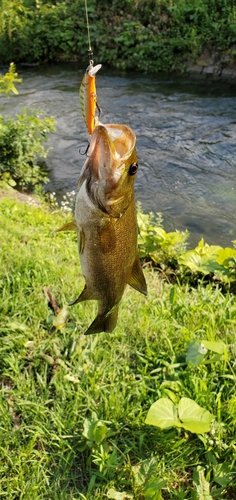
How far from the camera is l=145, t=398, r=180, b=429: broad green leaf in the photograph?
2584mm

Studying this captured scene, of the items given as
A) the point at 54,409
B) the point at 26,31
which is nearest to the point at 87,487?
the point at 54,409

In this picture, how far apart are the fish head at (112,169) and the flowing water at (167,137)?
16.7 ft

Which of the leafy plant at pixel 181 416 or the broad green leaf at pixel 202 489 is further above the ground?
the leafy plant at pixel 181 416

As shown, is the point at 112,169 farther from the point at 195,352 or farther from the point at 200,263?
the point at 200,263

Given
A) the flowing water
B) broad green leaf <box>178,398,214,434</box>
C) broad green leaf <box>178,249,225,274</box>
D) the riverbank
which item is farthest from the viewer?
the riverbank

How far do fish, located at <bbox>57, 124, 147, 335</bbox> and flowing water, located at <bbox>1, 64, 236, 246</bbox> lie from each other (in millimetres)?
4889

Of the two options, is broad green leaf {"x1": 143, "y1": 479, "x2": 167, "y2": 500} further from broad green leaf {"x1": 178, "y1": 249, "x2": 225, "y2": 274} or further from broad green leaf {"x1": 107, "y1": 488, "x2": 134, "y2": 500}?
broad green leaf {"x1": 178, "y1": 249, "x2": 225, "y2": 274}

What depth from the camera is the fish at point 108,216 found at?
4.31 feet

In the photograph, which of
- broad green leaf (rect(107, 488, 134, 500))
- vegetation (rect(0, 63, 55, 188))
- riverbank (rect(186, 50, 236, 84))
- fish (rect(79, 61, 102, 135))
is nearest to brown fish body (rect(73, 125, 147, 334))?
fish (rect(79, 61, 102, 135))

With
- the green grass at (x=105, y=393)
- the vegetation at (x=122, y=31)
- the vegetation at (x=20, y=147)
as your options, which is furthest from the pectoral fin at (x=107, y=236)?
the vegetation at (x=122, y=31)

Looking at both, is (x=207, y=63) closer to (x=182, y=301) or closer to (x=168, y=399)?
(x=182, y=301)

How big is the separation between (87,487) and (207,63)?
40.2 feet

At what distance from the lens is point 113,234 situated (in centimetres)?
145

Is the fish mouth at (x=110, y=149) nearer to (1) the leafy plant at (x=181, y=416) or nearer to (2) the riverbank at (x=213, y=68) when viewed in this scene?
(1) the leafy plant at (x=181, y=416)
